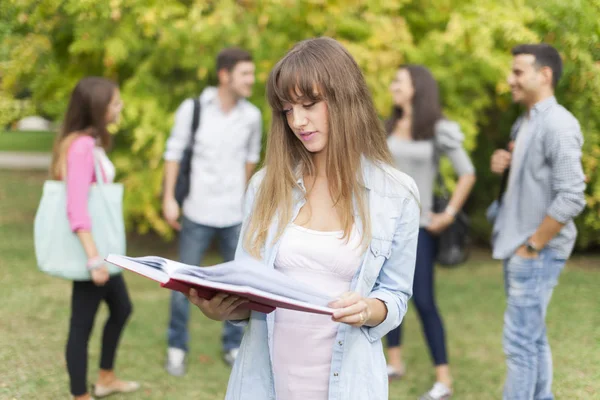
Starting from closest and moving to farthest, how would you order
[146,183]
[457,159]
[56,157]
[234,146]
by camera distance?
[56,157]
[457,159]
[234,146]
[146,183]

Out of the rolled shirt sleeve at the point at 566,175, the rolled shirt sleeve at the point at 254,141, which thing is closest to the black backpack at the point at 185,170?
the rolled shirt sleeve at the point at 254,141

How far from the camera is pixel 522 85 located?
3936 millimetres

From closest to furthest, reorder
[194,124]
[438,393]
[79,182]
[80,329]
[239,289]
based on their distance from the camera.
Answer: [239,289] < [79,182] < [80,329] < [438,393] < [194,124]

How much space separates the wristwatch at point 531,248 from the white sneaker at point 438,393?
1378mm

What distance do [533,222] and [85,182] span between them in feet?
7.78

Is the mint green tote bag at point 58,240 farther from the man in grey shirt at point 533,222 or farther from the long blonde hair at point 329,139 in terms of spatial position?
the man in grey shirt at point 533,222

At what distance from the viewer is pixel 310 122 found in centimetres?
235

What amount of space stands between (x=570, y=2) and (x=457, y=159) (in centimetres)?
116

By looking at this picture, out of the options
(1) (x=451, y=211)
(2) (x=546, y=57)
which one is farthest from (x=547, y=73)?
(1) (x=451, y=211)

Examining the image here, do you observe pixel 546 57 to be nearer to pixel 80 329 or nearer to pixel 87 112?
pixel 87 112

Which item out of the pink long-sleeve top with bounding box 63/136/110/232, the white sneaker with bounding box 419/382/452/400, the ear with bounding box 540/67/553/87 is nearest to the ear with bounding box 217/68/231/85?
the pink long-sleeve top with bounding box 63/136/110/232

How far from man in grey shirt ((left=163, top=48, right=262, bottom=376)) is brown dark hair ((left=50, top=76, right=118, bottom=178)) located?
94 centimetres

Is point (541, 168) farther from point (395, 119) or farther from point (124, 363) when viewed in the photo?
point (124, 363)

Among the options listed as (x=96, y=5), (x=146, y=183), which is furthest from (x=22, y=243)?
(x=96, y=5)
